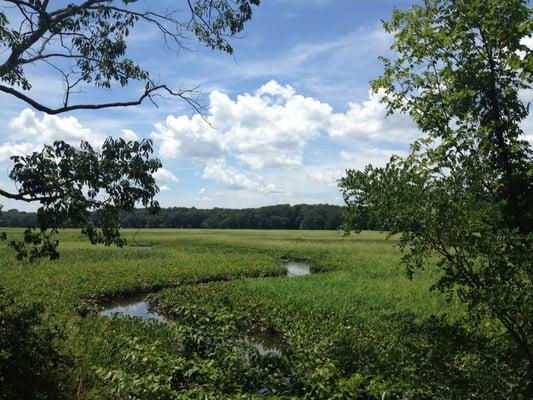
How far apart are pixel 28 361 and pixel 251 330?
28.9 feet

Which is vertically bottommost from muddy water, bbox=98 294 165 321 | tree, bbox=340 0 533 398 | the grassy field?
muddy water, bbox=98 294 165 321

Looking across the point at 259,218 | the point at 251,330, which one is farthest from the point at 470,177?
the point at 259,218

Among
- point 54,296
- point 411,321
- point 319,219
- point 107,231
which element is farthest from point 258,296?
point 319,219

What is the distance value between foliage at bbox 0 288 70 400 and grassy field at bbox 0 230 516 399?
407 mm

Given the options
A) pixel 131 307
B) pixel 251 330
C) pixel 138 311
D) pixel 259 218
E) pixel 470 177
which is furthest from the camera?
pixel 259 218

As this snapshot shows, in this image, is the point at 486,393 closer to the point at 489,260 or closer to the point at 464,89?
the point at 489,260

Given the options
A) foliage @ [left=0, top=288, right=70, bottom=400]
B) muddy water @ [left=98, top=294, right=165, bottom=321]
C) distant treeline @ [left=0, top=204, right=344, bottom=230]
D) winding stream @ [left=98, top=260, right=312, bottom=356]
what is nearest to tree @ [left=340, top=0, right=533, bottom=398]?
foliage @ [left=0, top=288, right=70, bottom=400]

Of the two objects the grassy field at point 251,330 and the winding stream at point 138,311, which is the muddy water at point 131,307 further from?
the grassy field at point 251,330

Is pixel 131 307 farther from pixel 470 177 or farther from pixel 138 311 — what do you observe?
pixel 470 177

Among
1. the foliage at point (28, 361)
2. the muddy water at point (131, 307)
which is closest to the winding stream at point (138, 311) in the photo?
the muddy water at point (131, 307)

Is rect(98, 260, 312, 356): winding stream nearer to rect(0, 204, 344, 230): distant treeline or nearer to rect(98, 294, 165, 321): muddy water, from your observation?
rect(98, 294, 165, 321): muddy water

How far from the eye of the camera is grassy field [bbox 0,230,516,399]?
528 cm

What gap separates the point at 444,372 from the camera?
5.35 meters

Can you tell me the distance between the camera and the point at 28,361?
8273mm
